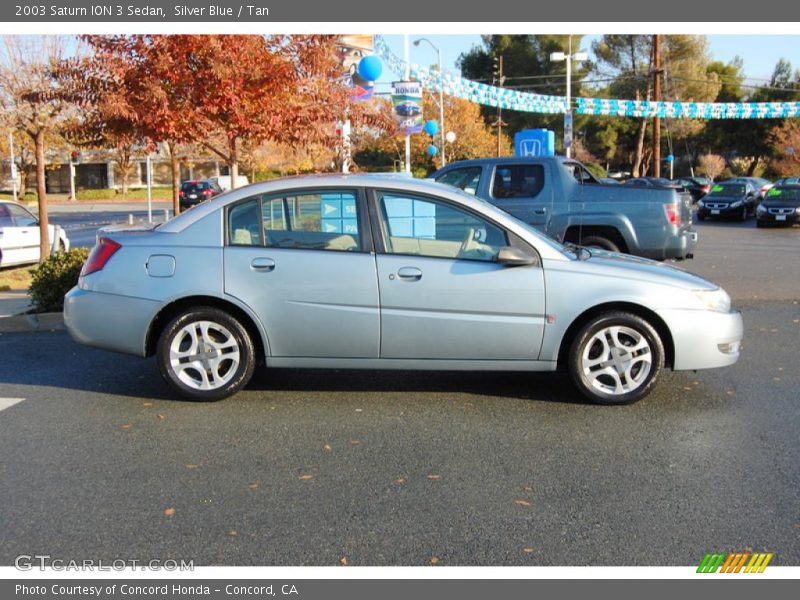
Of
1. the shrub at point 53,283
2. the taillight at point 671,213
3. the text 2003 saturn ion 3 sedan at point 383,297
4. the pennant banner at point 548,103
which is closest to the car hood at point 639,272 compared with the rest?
the text 2003 saturn ion 3 sedan at point 383,297

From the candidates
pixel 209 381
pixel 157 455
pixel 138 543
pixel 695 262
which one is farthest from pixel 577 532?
pixel 695 262

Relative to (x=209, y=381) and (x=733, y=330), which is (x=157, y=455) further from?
(x=733, y=330)

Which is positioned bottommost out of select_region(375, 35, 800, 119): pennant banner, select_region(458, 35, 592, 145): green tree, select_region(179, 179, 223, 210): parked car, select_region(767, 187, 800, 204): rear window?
select_region(767, 187, 800, 204): rear window

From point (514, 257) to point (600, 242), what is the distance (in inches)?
208

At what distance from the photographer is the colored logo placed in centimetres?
352

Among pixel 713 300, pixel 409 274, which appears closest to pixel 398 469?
pixel 409 274

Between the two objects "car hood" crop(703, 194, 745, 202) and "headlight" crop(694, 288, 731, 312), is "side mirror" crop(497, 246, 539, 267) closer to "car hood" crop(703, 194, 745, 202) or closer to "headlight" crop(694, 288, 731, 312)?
"headlight" crop(694, 288, 731, 312)

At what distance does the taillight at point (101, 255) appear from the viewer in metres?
6.05

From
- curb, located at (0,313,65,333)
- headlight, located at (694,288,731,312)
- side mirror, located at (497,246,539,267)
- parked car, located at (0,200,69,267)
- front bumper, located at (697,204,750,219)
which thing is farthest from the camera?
front bumper, located at (697,204,750,219)

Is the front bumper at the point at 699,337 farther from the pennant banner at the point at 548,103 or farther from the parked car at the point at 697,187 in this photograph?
the parked car at the point at 697,187

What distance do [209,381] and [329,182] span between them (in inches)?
68.8

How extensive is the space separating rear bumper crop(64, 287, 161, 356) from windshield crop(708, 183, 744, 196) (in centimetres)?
2769

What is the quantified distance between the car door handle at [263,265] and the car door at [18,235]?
10.8 meters

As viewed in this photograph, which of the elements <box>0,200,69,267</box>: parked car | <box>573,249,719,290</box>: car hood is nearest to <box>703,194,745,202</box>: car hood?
<box>0,200,69,267</box>: parked car
